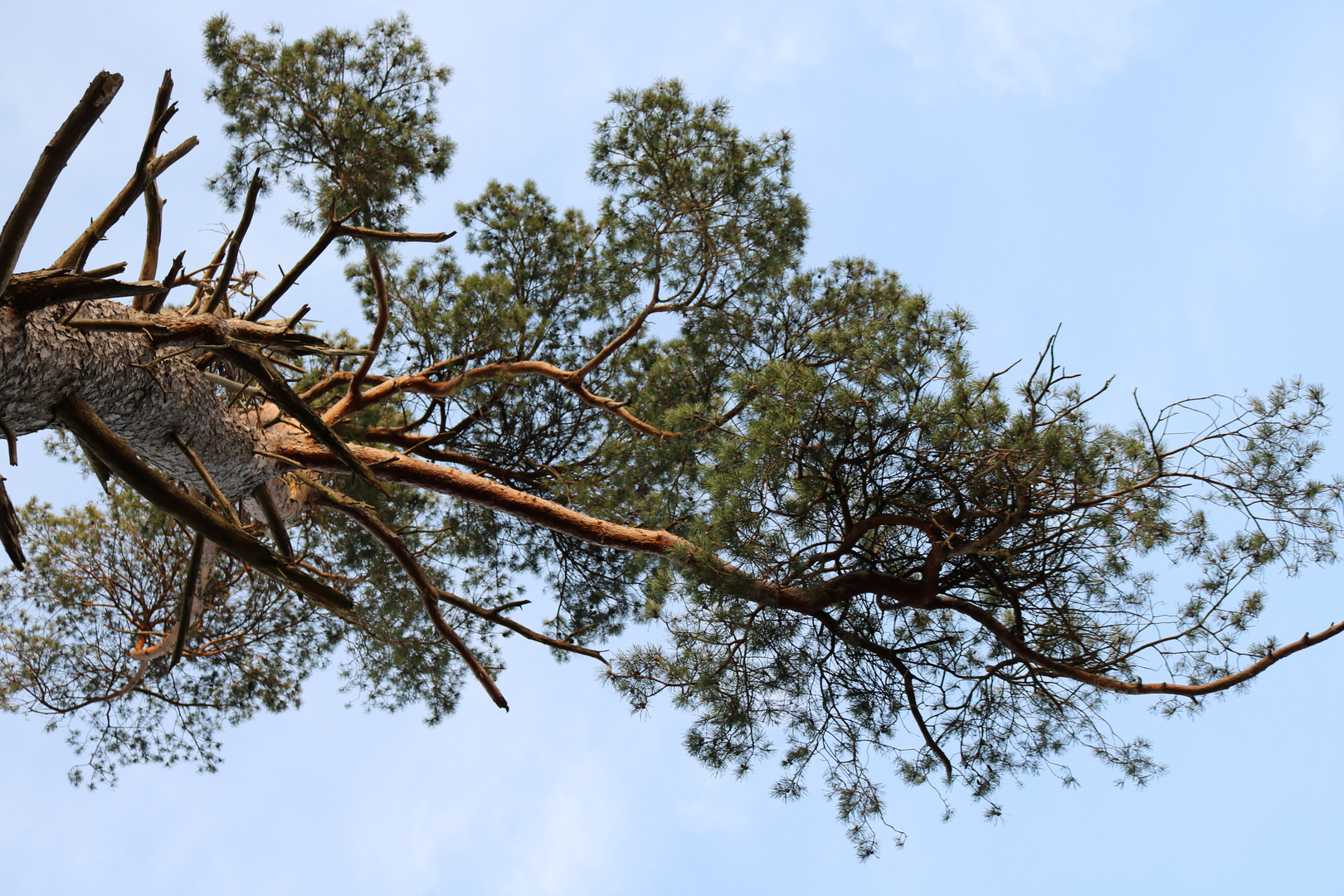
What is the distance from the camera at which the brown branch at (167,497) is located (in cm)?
290

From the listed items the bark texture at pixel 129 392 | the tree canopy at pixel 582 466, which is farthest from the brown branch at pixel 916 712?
the bark texture at pixel 129 392

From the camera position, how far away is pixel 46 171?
2416mm

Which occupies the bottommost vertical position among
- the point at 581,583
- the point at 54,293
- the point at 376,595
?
the point at 54,293

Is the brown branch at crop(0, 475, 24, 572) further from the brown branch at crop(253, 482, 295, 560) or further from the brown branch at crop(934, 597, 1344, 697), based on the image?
the brown branch at crop(934, 597, 1344, 697)

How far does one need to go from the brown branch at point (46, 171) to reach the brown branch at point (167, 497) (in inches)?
22.5

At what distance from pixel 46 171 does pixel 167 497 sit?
109 cm

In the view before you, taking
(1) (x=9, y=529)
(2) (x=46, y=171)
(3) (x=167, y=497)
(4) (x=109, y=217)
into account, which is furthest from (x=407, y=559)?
(2) (x=46, y=171)

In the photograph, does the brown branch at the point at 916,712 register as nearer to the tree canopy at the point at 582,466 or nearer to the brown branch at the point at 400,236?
the tree canopy at the point at 582,466

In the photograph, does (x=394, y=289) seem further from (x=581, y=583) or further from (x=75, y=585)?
(x=75, y=585)

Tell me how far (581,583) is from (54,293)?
3.35 m

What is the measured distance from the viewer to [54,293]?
2551 mm

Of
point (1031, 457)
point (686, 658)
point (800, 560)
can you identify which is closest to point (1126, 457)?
point (1031, 457)

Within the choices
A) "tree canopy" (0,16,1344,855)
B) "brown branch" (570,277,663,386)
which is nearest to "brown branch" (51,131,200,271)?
"tree canopy" (0,16,1344,855)

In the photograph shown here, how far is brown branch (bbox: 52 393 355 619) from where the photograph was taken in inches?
114
